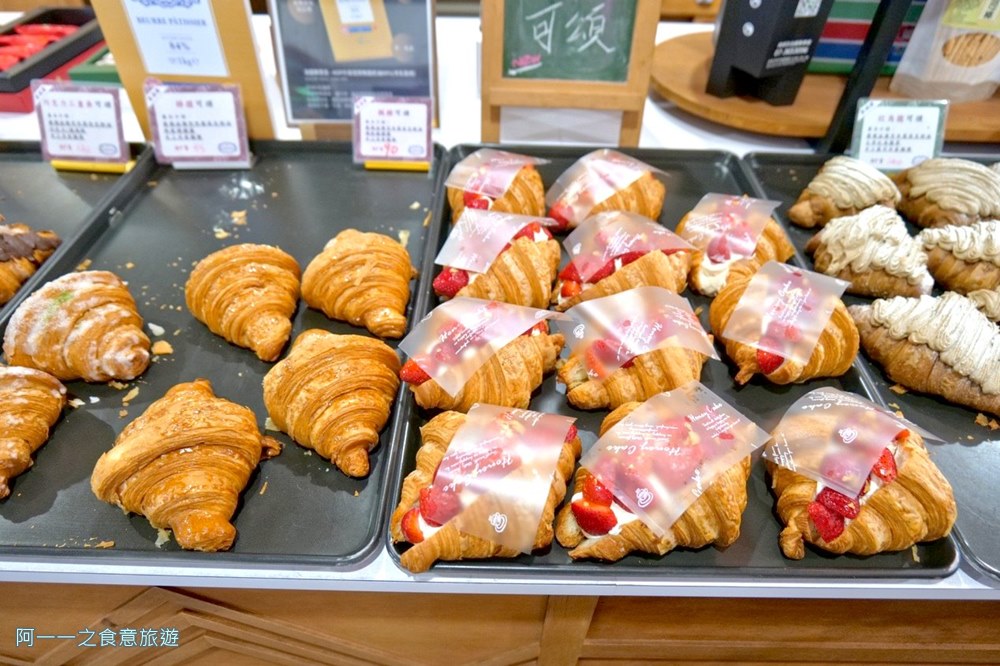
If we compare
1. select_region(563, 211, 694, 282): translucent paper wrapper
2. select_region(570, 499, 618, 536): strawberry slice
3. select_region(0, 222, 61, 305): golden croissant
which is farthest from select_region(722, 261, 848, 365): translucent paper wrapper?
select_region(0, 222, 61, 305): golden croissant

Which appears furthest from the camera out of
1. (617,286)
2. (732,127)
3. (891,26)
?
(732,127)

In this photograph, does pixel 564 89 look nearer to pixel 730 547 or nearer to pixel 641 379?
pixel 641 379

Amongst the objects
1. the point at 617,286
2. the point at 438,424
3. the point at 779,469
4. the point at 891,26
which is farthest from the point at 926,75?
the point at 438,424

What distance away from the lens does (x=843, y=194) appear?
5.84 feet

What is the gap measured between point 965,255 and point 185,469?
1.89 metres

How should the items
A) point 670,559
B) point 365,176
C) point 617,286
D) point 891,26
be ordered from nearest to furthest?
point 670,559 < point 617,286 < point 891,26 < point 365,176

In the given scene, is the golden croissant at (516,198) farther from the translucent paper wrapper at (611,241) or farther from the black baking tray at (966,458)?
the black baking tray at (966,458)

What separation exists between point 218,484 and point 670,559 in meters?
0.82

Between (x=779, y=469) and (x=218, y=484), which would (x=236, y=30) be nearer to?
(x=218, y=484)

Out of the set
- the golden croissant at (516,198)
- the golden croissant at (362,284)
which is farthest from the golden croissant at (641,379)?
the golden croissant at (516,198)

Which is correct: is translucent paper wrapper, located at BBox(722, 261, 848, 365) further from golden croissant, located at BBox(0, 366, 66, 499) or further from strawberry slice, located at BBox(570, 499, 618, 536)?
golden croissant, located at BBox(0, 366, 66, 499)

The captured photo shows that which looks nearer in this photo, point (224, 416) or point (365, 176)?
point (224, 416)

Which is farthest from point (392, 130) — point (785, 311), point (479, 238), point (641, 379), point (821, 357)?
point (821, 357)

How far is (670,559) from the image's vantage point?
1.10m
